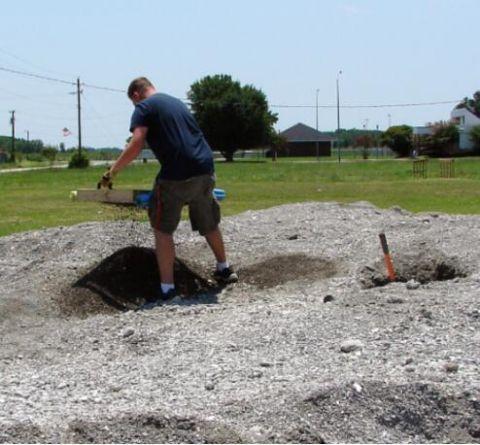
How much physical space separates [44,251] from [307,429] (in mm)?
5866

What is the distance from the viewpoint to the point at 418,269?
819 cm

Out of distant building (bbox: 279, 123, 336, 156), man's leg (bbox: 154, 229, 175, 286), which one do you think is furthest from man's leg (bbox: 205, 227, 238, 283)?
distant building (bbox: 279, 123, 336, 156)

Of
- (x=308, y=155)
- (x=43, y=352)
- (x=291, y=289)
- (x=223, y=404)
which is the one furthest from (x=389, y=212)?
(x=308, y=155)

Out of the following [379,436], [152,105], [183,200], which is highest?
[152,105]

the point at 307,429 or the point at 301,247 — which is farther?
the point at 301,247

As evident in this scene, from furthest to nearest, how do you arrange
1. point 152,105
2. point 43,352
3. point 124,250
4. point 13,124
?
point 13,124 < point 124,250 < point 152,105 < point 43,352

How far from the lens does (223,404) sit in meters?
4.60

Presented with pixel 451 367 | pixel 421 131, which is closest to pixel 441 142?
pixel 421 131

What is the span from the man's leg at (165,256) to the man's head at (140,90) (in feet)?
3.65

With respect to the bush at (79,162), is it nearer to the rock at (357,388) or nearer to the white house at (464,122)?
the white house at (464,122)

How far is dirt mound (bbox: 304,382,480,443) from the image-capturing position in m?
4.44

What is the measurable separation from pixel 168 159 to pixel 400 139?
93107 mm

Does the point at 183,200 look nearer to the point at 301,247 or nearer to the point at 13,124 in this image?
the point at 301,247

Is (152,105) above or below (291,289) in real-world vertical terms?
above
